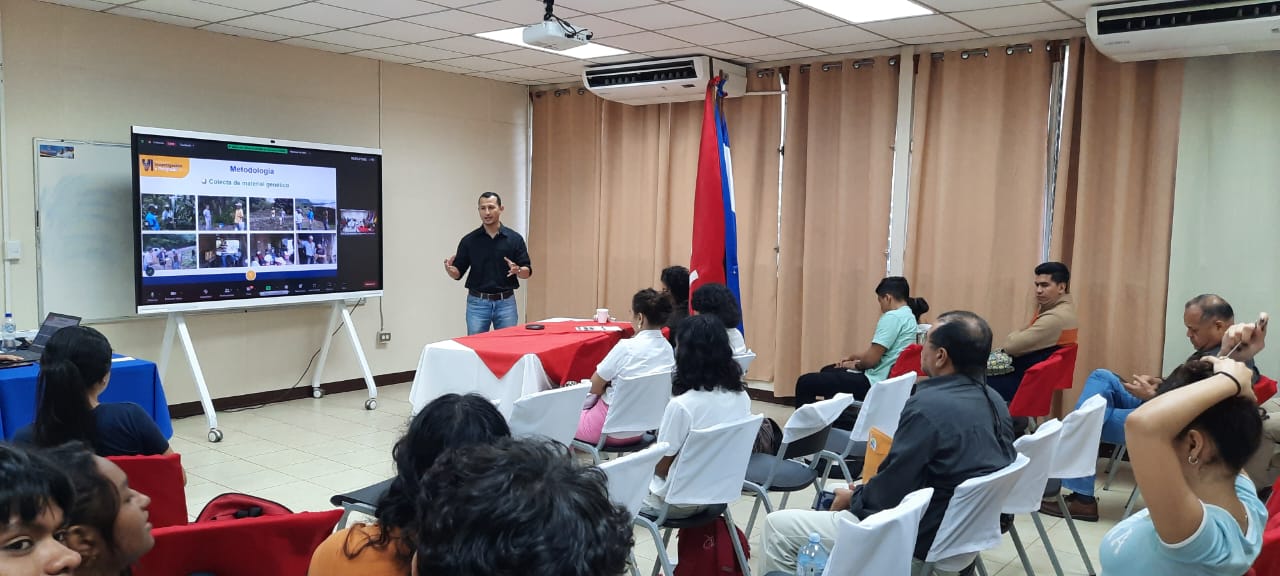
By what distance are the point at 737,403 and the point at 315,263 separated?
4.12m

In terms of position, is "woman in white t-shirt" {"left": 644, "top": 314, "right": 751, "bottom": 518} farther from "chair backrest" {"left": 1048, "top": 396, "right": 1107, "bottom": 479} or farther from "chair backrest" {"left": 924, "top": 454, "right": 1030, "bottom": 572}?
"chair backrest" {"left": 1048, "top": 396, "right": 1107, "bottom": 479}

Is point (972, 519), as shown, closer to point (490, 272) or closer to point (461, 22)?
point (461, 22)

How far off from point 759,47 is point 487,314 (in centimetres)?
280

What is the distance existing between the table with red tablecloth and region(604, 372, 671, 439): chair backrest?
72 cm

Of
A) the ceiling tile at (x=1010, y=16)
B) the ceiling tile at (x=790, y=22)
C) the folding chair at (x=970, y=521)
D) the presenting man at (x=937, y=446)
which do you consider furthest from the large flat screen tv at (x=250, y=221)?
the folding chair at (x=970, y=521)

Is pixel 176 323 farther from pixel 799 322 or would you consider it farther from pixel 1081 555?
pixel 1081 555

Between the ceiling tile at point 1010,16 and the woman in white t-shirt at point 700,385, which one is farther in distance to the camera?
the ceiling tile at point 1010,16

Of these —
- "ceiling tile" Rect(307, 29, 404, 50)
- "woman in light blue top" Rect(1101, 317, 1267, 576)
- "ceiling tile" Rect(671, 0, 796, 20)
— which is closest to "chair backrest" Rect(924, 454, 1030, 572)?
"woman in light blue top" Rect(1101, 317, 1267, 576)

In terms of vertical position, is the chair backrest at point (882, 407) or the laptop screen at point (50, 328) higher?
the laptop screen at point (50, 328)

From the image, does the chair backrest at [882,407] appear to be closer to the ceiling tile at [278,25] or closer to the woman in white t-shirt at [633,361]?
the woman in white t-shirt at [633,361]

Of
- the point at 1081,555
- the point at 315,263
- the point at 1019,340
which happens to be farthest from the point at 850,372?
the point at 315,263

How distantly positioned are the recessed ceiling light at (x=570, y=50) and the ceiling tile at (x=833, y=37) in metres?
1.34

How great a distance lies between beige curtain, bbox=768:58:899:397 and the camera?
6.54 meters

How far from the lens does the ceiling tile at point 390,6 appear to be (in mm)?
5223
